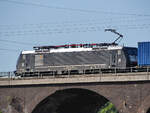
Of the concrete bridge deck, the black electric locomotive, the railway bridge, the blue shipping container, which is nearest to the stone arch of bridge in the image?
the railway bridge

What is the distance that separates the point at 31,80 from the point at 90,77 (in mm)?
8354

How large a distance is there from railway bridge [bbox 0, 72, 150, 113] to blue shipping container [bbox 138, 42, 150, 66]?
16.4 feet

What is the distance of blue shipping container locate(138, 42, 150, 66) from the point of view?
55.9 meters

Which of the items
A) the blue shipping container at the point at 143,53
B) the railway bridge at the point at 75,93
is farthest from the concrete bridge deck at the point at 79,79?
the blue shipping container at the point at 143,53

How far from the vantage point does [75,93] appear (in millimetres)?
60844

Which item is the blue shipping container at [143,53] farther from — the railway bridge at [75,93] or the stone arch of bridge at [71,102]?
the stone arch of bridge at [71,102]

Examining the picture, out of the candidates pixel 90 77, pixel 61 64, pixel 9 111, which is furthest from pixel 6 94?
pixel 90 77

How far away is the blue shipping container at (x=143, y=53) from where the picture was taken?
5587 cm

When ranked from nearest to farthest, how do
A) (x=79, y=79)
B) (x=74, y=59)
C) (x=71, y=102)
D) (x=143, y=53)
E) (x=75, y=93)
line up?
(x=79, y=79) < (x=143, y=53) < (x=75, y=93) < (x=74, y=59) < (x=71, y=102)

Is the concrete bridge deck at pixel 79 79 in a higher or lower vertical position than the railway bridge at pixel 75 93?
higher

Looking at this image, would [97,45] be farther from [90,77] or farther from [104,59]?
[90,77]

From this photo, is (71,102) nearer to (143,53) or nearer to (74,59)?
(74,59)

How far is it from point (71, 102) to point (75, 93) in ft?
13.0

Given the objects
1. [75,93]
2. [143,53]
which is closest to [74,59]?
[75,93]
